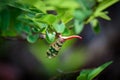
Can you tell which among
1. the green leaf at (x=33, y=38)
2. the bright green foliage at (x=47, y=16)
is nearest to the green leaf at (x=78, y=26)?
the bright green foliage at (x=47, y=16)

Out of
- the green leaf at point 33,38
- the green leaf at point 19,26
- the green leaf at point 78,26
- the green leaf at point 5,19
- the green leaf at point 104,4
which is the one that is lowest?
the green leaf at point 33,38

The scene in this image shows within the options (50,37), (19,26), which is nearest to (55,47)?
(50,37)

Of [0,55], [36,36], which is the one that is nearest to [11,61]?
[0,55]

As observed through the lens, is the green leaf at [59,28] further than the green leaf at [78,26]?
No

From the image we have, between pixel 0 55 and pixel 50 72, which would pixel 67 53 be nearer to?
pixel 50 72

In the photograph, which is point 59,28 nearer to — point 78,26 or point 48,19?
point 48,19

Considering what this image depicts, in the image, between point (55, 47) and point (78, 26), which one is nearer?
point (55, 47)

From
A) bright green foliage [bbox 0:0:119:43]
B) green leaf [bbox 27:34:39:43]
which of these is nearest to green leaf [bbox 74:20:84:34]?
bright green foliage [bbox 0:0:119:43]

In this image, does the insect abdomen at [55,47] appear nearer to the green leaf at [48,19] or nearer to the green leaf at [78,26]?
the green leaf at [48,19]
